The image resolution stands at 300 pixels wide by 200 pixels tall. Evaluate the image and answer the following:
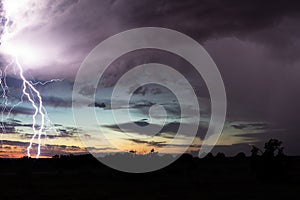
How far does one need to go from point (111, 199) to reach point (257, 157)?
21665 mm

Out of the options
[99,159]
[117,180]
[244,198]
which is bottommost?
[244,198]

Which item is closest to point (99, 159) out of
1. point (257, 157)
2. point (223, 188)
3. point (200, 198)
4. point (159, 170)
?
point (159, 170)

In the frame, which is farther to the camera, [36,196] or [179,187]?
[179,187]

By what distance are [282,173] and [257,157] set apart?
3338mm

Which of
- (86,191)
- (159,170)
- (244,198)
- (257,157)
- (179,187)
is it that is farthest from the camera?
(159,170)

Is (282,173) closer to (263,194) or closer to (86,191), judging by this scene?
(263,194)

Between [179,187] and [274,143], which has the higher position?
[274,143]

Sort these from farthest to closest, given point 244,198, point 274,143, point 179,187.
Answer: point 274,143 < point 179,187 < point 244,198

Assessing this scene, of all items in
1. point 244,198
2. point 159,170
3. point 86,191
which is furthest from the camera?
point 159,170

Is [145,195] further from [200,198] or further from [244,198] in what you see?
[244,198]

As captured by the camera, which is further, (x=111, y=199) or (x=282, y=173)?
(x=282, y=173)

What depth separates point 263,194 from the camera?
3238cm

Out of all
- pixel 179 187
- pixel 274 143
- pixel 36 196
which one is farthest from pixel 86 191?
pixel 274 143

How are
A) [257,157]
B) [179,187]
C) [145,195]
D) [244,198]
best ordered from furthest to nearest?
1. [257,157]
2. [179,187]
3. [145,195]
4. [244,198]
